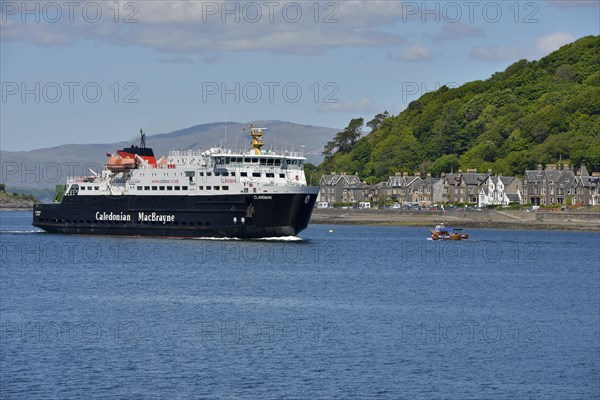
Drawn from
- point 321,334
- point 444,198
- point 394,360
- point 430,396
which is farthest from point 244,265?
point 444,198

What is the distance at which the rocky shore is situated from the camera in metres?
124

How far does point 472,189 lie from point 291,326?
11889 centimetres

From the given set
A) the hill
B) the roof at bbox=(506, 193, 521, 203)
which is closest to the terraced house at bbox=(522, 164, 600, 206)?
the roof at bbox=(506, 193, 521, 203)

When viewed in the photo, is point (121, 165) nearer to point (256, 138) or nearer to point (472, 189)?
point (256, 138)

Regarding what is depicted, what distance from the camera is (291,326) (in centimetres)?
4256

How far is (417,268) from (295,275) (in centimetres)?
1068

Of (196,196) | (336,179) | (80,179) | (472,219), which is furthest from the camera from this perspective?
(336,179)

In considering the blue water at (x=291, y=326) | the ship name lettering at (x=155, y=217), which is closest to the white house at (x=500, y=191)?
the ship name lettering at (x=155, y=217)

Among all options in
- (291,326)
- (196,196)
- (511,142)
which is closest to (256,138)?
(196,196)

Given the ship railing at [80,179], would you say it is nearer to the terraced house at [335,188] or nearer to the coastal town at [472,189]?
the coastal town at [472,189]

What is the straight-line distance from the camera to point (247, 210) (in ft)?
259

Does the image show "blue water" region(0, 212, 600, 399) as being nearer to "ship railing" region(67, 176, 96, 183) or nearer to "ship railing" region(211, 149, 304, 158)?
"ship railing" region(211, 149, 304, 158)

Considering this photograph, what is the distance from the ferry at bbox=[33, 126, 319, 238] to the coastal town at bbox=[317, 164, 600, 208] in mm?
67661

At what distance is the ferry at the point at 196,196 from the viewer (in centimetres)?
7869
